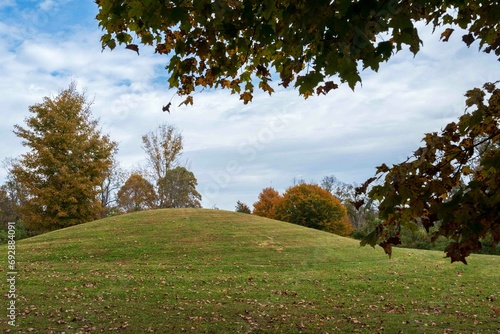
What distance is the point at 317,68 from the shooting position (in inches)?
145

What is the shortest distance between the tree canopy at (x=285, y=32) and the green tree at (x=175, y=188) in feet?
103

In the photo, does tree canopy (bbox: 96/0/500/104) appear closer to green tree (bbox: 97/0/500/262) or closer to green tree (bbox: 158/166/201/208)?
green tree (bbox: 97/0/500/262)

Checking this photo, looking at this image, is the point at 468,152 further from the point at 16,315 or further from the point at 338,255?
the point at 338,255

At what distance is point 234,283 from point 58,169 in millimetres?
20076

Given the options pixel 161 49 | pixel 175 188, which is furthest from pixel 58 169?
pixel 161 49

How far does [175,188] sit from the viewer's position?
38500 mm

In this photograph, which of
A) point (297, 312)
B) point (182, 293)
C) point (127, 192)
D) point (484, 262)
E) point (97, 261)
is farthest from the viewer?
point (127, 192)

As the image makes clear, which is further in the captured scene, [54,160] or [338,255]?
[54,160]

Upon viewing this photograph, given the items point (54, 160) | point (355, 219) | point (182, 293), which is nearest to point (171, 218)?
point (54, 160)

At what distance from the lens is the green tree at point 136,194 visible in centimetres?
3972

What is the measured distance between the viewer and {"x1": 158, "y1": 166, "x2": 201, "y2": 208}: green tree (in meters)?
37.0

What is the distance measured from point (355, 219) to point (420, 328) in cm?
3640

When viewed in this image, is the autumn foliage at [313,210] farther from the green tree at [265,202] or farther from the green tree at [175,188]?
the green tree at [175,188]

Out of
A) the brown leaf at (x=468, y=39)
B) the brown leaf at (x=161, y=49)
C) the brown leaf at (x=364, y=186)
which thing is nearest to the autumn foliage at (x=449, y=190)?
the brown leaf at (x=364, y=186)
